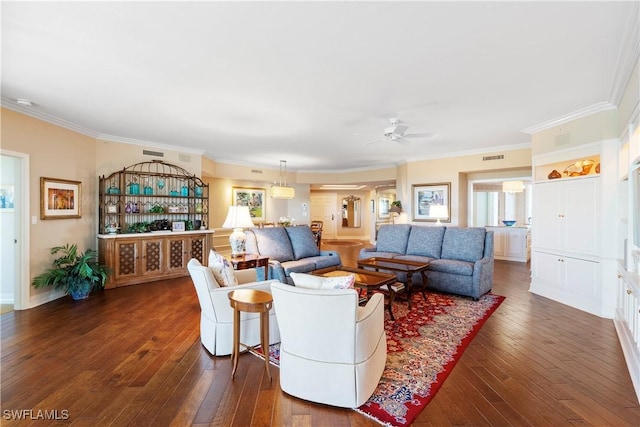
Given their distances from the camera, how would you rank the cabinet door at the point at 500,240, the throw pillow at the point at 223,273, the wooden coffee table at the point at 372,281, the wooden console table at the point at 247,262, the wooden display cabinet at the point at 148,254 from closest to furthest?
1. the throw pillow at the point at 223,273
2. the wooden coffee table at the point at 372,281
3. the wooden console table at the point at 247,262
4. the wooden display cabinet at the point at 148,254
5. the cabinet door at the point at 500,240

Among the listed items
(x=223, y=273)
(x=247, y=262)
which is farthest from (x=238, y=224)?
(x=223, y=273)

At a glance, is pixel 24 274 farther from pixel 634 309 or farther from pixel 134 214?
pixel 634 309

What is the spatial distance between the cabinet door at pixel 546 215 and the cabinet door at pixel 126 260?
6835mm

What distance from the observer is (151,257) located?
5.63 metres

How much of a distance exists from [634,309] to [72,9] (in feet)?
16.2

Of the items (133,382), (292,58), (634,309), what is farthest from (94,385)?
(634,309)

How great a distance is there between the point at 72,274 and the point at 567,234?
728 cm

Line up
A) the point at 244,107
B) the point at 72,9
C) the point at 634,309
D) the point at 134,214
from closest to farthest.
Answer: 1. the point at 72,9
2. the point at 634,309
3. the point at 244,107
4. the point at 134,214

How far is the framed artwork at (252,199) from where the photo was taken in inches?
352

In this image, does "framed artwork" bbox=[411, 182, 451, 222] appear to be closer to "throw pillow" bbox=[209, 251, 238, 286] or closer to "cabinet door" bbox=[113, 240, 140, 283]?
"throw pillow" bbox=[209, 251, 238, 286]

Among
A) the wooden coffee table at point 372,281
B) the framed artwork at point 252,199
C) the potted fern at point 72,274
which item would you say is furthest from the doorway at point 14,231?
the framed artwork at point 252,199

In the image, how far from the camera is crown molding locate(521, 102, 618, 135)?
3.87 metres

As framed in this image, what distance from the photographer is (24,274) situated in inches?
160

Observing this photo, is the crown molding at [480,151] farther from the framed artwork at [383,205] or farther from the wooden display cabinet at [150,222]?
the framed artwork at [383,205]
